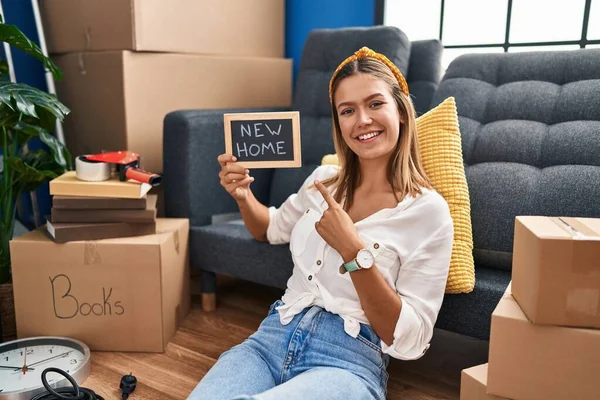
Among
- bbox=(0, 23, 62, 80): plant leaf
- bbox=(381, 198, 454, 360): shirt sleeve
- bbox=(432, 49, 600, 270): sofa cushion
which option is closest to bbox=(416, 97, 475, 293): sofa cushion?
bbox=(432, 49, 600, 270): sofa cushion

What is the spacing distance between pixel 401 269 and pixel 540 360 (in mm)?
338

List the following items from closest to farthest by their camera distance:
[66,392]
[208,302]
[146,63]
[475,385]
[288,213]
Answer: [475,385], [66,392], [288,213], [208,302], [146,63]

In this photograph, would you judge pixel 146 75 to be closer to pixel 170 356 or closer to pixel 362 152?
pixel 170 356

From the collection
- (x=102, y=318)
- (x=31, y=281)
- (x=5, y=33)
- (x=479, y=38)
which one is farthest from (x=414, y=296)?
(x=479, y=38)

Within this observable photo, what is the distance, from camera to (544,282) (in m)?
0.92

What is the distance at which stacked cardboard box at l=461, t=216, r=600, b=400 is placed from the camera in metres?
0.90

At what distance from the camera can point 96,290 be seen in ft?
5.51

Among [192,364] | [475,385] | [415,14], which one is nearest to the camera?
[475,385]

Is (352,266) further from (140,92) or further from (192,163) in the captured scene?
(140,92)

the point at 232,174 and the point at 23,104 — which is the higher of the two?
the point at 23,104

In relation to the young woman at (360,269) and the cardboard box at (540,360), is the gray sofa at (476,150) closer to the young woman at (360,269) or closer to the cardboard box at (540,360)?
the young woman at (360,269)

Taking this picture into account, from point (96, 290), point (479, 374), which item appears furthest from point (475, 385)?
point (96, 290)

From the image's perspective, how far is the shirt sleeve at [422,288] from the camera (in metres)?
1.16

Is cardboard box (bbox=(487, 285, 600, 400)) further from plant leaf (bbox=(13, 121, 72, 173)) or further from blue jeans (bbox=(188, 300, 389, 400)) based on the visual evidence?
plant leaf (bbox=(13, 121, 72, 173))
